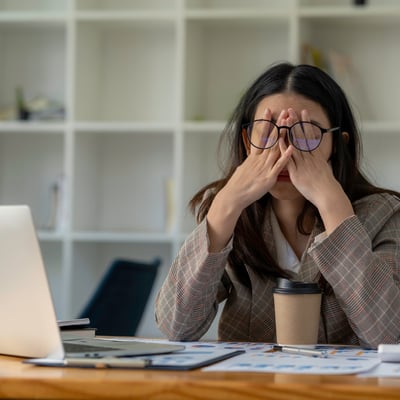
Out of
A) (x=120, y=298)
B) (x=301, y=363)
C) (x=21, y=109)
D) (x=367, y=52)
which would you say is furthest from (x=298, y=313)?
(x=21, y=109)

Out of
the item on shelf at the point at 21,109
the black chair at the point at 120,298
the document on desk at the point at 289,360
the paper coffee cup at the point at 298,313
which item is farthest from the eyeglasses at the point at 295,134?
the item on shelf at the point at 21,109

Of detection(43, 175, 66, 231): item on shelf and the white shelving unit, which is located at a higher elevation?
the white shelving unit

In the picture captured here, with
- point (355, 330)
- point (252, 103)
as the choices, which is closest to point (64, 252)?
point (252, 103)

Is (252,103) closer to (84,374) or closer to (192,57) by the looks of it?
(84,374)

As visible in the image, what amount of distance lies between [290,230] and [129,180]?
226cm

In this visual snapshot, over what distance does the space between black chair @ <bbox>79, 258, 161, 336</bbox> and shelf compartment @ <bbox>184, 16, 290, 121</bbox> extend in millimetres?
1166

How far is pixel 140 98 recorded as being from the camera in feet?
13.6

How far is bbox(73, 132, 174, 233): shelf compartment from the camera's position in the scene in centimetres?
410

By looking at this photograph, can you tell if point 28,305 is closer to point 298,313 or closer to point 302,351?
point 302,351

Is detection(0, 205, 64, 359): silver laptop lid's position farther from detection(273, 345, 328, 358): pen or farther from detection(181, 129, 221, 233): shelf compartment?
detection(181, 129, 221, 233): shelf compartment

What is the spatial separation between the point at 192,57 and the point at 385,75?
820 mm

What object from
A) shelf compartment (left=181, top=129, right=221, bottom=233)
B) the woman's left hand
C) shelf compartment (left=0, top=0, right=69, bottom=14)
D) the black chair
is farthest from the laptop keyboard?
shelf compartment (left=0, top=0, right=69, bottom=14)

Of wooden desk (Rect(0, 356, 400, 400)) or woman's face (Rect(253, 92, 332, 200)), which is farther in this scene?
woman's face (Rect(253, 92, 332, 200))

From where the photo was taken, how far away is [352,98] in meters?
3.81
